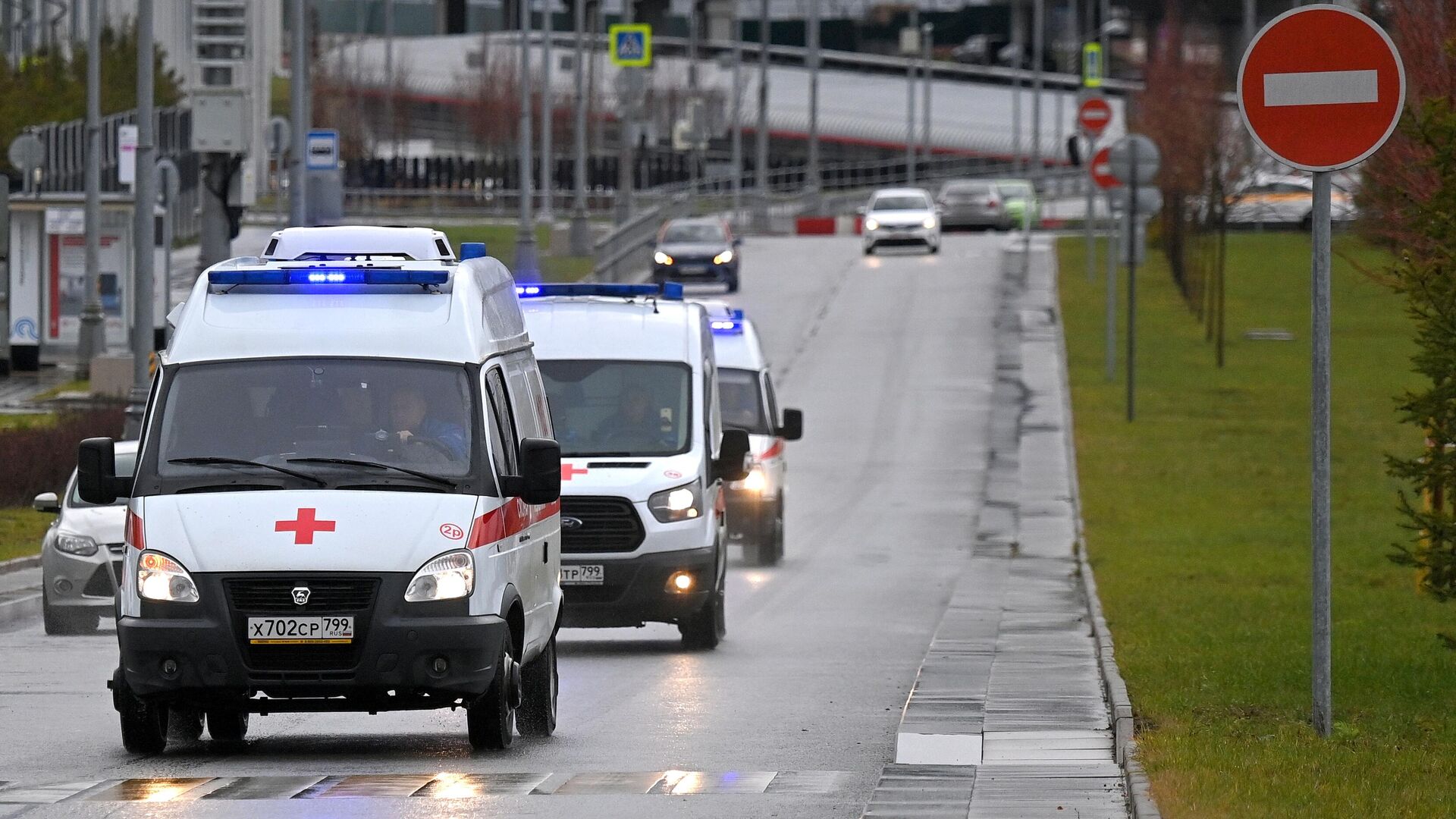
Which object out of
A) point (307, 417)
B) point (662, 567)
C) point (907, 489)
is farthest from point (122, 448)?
point (907, 489)

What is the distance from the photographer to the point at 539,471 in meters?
10.7

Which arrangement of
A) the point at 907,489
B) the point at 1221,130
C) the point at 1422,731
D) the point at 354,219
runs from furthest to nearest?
the point at 354,219, the point at 1221,130, the point at 907,489, the point at 1422,731

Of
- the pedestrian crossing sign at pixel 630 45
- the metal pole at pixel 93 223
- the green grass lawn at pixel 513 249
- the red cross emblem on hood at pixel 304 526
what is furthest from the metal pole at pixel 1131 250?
the pedestrian crossing sign at pixel 630 45

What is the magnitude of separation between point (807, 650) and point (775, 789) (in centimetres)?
624

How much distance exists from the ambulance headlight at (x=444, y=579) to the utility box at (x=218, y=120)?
→ 57.9 feet

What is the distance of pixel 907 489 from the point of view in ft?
96.0

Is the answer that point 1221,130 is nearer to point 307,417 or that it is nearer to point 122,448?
point 122,448

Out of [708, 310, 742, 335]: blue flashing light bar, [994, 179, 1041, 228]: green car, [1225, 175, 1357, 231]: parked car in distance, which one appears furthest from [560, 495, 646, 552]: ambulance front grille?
[994, 179, 1041, 228]: green car

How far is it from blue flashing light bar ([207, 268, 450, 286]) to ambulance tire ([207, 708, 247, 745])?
A: 1914 millimetres

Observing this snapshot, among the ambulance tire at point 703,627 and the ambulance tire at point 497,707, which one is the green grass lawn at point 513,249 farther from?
the ambulance tire at point 497,707

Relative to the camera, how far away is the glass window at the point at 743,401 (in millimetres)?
22938

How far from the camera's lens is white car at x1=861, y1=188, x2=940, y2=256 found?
5850cm

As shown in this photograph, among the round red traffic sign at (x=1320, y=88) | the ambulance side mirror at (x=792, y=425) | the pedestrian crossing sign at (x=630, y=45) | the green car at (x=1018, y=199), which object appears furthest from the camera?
the green car at (x=1018, y=199)

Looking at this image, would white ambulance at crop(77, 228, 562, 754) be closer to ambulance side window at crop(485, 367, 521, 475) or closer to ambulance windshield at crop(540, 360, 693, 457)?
ambulance side window at crop(485, 367, 521, 475)
